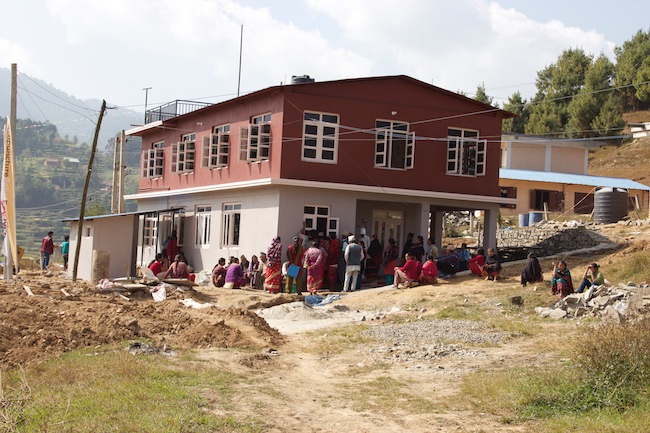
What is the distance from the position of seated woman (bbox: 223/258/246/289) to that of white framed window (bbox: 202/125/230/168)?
603 cm

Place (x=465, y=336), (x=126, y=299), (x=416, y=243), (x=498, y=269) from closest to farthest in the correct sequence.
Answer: (x=465, y=336), (x=126, y=299), (x=498, y=269), (x=416, y=243)

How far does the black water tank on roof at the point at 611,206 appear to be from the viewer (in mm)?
35250

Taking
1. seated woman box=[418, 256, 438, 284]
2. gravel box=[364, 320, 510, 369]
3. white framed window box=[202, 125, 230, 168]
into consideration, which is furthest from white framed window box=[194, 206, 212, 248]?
gravel box=[364, 320, 510, 369]

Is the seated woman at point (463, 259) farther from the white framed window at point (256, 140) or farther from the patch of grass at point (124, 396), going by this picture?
the patch of grass at point (124, 396)

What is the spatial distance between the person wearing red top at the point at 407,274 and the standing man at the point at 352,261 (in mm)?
1328

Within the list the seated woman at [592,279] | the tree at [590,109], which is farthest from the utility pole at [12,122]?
the tree at [590,109]

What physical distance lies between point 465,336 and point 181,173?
66.4 feet

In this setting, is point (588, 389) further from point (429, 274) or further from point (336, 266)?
point (336, 266)

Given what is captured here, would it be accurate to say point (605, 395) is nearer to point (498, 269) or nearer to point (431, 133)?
point (498, 269)

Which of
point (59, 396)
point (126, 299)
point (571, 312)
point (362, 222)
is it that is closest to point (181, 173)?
point (362, 222)

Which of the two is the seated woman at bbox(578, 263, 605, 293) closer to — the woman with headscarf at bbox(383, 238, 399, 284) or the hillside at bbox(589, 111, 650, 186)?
the woman with headscarf at bbox(383, 238, 399, 284)

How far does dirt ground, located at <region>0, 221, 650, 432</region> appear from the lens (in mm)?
10633

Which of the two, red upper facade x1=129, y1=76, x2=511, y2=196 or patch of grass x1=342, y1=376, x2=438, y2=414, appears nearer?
patch of grass x1=342, y1=376, x2=438, y2=414

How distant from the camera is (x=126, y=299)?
21.0 m
